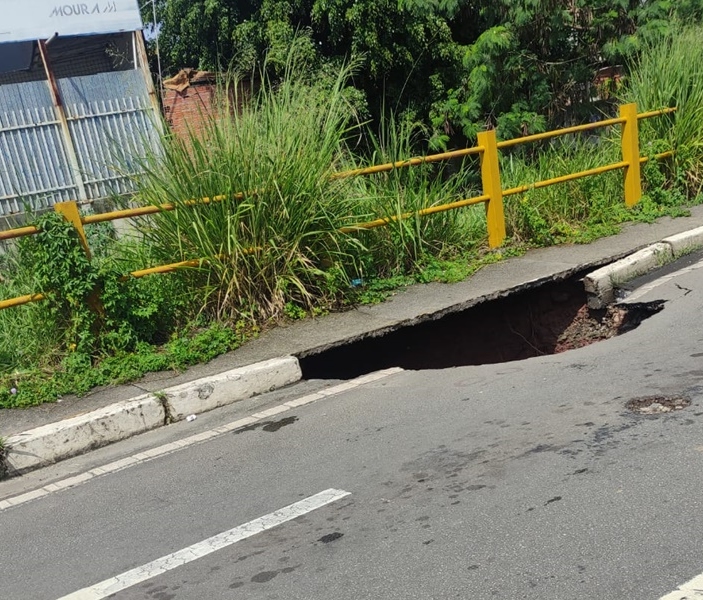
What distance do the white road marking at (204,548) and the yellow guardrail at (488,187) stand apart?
311 cm

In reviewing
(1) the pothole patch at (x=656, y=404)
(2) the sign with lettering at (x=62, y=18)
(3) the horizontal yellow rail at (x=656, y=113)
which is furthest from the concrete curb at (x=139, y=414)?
→ (2) the sign with lettering at (x=62, y=18)

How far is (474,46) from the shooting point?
14.6 meters

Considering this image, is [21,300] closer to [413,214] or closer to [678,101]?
[413,214]

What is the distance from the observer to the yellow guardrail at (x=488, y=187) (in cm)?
638

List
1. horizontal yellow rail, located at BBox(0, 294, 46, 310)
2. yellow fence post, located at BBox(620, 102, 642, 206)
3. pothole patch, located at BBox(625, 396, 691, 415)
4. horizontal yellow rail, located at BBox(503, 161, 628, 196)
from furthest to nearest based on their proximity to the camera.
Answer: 1. yellow fence post, located at BBox(620, 102, 642, 206)
2. horizontal yellow rail, located at BBox(503, 161, 628, 196)
3. horizontal yellow rail, located at BBox(0, 294, 46, 310)
4. pothole patch, located at BBox(625, 396, 691, 415)

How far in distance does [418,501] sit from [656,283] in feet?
15.4

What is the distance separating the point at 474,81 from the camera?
14.4 m

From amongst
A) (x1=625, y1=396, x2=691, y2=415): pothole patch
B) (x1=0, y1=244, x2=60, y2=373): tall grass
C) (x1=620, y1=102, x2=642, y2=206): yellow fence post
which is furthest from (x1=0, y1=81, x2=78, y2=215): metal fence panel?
(x1=625, y1=396, x2=691, y2=415): pothole patch

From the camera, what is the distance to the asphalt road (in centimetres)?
320

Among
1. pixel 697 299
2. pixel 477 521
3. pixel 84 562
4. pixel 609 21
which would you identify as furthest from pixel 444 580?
pixel 609 21

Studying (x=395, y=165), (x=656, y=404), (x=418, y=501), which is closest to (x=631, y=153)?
(x=395, y=165)

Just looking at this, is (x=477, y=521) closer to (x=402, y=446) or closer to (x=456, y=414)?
(x=402, y=446)

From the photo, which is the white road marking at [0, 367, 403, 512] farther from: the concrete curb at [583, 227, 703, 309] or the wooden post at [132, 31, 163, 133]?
the wooden post at [132, 31, 163, 133]

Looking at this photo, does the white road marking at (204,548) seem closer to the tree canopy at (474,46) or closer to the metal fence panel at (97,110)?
the tree canopy at (474,46)
